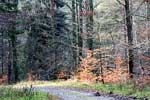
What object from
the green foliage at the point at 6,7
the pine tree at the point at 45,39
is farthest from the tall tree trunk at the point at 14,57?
the green foliage at the point at 6,7

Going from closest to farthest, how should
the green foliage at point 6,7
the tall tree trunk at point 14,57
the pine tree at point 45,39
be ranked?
the green foliage at point 6,7 < the pine tree at point 45,39 < the tall tree trunk at point 14,57

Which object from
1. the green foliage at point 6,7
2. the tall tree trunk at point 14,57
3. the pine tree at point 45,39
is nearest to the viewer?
the green foliage at point 6,7

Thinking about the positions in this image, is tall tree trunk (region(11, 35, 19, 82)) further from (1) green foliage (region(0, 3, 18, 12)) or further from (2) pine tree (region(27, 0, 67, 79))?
(1) green foliage (region(0, 3, 18, 12))

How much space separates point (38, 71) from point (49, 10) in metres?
7.15

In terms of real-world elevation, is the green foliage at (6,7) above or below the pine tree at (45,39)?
above

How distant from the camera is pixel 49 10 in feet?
145

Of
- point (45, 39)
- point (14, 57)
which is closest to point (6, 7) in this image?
point (45, 39)

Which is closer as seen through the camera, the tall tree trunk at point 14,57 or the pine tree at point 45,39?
the pine tree at point 45,39

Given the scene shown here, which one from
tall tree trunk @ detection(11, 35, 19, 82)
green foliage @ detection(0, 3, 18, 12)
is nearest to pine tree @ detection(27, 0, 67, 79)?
tall tree trunk @ detection(11, 35, 19, 82)

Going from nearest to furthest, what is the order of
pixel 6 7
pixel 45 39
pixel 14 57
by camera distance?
pixel 6 7, pixel 45 39, pixel 14 57

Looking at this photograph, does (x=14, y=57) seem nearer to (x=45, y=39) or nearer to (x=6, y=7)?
(x=45, y=39)

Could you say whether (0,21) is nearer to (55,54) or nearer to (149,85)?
(149,85)

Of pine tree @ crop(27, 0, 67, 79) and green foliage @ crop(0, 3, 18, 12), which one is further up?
green foliage @ crop(0, 3, 18, 12)

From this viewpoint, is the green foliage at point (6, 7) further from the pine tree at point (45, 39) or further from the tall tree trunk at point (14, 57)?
the tall tree trunk at point (14, 57)
